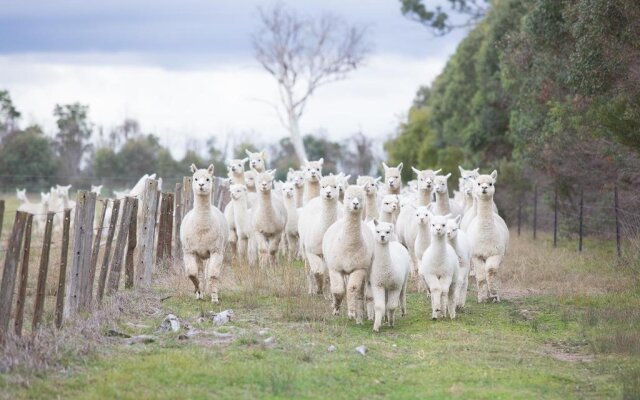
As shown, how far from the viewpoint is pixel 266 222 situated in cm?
1941

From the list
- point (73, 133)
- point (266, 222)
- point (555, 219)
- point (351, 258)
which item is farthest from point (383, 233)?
point (73, 133)

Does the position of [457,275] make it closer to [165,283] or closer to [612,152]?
[165,283]

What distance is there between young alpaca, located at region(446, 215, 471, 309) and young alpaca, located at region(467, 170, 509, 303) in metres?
0.91

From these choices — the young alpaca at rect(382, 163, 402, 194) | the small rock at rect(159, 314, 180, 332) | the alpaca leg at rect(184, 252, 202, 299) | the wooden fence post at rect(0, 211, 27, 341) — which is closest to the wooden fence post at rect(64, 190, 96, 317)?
the small rock at rect(159, 314, 180, 332)

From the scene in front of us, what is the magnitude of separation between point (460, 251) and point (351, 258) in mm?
2020

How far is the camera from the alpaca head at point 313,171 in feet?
64.7

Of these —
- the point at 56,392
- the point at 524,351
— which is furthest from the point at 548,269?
the point at 56,392

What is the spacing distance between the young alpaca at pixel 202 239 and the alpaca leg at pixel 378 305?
296 centimetres

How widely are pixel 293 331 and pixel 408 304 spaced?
3423 mm

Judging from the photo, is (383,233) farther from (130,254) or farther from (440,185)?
(440,185)

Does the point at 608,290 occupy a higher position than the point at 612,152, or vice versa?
the point at 612,152

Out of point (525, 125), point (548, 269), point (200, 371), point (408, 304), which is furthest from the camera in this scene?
point (525, 125)

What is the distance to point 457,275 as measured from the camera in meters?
13.9

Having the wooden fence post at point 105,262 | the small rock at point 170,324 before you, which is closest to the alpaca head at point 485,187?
the wooden fence post at point 105,262
